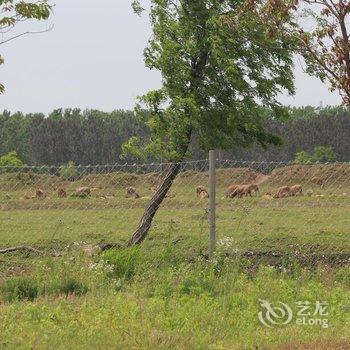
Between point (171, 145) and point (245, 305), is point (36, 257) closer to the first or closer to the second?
point (171, 145)

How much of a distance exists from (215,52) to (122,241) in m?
4.51

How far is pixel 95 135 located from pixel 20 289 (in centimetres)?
8027

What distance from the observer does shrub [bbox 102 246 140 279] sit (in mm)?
12266

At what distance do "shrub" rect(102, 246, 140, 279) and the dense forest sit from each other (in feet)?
219

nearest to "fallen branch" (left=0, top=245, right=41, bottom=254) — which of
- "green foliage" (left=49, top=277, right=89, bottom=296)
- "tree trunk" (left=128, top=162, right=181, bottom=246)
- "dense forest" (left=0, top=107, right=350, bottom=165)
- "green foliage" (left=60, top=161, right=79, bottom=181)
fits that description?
"green foliage" (left=60, top=161, right=79, bottom=181)

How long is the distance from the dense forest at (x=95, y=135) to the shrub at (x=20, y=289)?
224ft

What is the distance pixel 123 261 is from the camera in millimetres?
12484

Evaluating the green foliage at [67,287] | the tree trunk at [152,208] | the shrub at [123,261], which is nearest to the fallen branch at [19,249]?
the tree trunk at [152,208]

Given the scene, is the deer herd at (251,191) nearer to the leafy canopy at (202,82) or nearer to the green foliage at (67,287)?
the leafy canopy at (202,82)

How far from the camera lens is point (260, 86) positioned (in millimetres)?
17094

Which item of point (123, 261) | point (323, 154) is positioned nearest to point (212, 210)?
point (123, 261)

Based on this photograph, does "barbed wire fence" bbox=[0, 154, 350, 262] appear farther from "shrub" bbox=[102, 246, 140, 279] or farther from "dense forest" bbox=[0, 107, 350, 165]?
"dense forest" bbox=[0, 107, 350, 165]

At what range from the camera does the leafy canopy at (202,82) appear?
16.9 meters

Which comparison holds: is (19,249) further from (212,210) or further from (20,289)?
(20,289)
